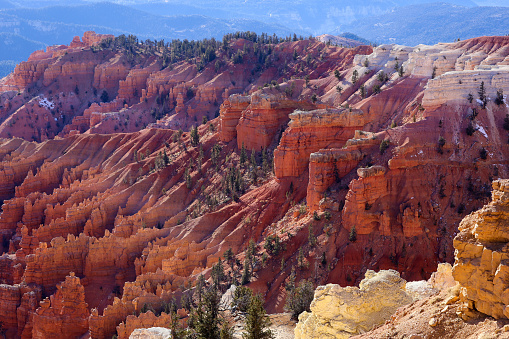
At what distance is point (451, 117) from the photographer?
47.3 meters

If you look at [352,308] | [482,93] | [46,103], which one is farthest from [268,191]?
[46,103]

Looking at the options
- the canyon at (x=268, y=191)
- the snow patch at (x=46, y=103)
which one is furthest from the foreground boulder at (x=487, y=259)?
the snow patch at (x=46, y=103)

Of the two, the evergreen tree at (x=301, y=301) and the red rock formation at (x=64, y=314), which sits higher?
the evergreen tree at (x=301, y=301)

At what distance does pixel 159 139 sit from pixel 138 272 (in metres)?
32.2

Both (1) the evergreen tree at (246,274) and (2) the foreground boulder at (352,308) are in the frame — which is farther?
(1) the evergreen tree at (246,274)

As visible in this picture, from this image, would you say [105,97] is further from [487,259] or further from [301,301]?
[487,259]

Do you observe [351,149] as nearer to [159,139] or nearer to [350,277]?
[350,277]

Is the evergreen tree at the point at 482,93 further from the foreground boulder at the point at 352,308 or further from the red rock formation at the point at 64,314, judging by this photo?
the red rock formation at the point at 64,314

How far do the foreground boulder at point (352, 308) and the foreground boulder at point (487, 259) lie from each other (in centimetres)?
552

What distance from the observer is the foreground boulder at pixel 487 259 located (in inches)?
531

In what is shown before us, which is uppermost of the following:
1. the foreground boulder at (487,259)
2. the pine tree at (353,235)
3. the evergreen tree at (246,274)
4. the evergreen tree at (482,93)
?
the evergreen tree at (482,93)

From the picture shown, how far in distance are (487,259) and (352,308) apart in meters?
6.68

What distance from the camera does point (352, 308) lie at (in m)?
19.7

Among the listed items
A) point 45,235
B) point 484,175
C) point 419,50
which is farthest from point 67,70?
point 484,175
